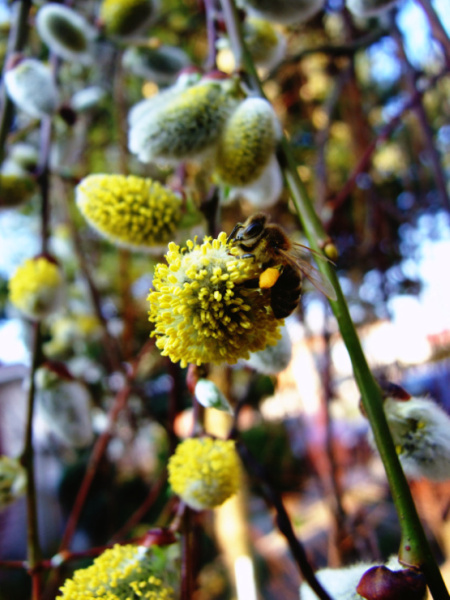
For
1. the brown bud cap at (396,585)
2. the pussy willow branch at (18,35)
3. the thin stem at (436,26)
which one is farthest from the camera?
the pussy willow branch at (18,35)

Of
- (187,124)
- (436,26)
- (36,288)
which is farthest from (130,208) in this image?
(436,26)

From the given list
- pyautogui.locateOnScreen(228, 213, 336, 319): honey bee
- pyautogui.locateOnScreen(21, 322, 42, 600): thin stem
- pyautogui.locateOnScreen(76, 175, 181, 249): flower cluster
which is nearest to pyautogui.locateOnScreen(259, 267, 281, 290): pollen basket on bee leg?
pyautogui.locateOnScreen(228, 213, 336, 319): honey bee

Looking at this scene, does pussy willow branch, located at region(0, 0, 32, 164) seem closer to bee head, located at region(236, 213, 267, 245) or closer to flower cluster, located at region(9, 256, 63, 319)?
flower cluster, located at region(9, 256, 63, 319)

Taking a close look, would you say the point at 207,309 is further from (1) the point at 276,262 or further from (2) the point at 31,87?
(2) the point at 31,87

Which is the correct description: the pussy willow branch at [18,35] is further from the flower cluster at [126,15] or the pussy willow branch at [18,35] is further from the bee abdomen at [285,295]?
the bee abdomen at [285,295]

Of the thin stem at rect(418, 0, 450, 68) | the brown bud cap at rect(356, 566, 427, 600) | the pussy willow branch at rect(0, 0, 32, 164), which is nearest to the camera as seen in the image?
the brown bud cap at rect(356, 566, 427, 600)

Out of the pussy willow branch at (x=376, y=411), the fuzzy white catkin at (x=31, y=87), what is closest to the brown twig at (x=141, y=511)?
the pussy willow branch at (x=376, y=411)
